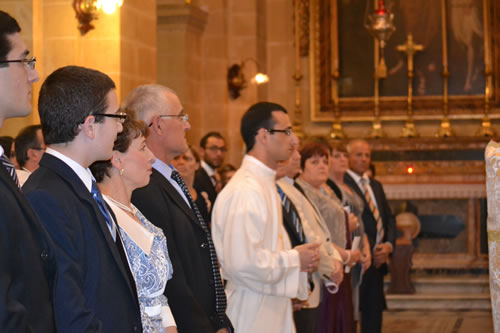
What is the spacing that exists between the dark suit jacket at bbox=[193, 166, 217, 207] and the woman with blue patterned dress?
514cm

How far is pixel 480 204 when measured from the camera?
12.2 m

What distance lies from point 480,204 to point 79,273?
10.2 meters

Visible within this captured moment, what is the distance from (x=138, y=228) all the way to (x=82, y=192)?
0.47 meters

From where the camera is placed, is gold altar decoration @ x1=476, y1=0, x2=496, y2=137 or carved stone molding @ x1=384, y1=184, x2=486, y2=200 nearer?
carved stone molding @ x1=384, y1=184, x2=486, y2=200

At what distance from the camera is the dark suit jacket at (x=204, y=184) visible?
8703 mm

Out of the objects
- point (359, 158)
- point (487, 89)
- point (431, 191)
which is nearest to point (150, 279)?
point (359, 158)

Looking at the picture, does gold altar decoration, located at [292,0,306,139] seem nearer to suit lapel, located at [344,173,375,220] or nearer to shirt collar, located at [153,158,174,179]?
suit lapel, located at [344,173,375,220]

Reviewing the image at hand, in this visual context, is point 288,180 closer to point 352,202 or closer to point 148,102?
point 352,202

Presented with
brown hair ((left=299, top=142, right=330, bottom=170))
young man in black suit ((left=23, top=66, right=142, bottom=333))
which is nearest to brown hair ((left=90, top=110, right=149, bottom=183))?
young man in black suit ((left=23, top=66, right=142, bottom=333))

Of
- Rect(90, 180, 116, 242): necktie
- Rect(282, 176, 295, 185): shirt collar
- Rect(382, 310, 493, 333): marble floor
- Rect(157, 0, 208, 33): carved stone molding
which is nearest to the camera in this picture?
Rect(90, 180, 116, 242): necktie

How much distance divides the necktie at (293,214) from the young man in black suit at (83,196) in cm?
274

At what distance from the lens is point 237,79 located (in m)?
12.9

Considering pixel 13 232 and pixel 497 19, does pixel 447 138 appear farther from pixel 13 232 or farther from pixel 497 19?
pixel 13 232

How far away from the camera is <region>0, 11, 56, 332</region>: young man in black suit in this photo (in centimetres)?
227
